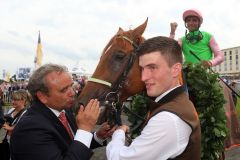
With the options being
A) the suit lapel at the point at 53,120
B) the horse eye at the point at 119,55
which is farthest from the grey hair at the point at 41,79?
the horse eye at the point at 119,55

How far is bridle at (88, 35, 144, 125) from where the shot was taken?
12.0 ft

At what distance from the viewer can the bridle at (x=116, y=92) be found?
12.0 ft

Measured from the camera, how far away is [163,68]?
2.30 meters

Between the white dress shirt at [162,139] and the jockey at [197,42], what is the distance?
3.29 m

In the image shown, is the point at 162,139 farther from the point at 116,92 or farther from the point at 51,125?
the point at 116,92

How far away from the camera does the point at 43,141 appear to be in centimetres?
273

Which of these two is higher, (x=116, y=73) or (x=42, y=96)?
(x=116, y=73)

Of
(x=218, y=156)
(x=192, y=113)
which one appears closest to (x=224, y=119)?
(x=218, y=156)

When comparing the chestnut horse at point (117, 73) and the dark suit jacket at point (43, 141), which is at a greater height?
the chestnut horse at point (117, 73)

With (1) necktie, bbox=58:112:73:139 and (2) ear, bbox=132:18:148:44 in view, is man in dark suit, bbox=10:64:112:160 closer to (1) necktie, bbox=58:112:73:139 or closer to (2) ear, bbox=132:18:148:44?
(1) necktie, bbox=58:112:73:139

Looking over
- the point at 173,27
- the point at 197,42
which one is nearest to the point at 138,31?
the point at 173,27

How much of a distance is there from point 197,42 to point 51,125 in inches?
130

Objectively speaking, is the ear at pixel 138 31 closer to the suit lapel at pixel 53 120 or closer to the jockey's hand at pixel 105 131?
the jockey's hand at pixel 105 131

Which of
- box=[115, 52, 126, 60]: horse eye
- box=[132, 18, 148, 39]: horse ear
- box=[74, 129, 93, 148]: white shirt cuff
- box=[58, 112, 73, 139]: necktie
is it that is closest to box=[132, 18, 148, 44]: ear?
box=[132, 18, 148, 39]: horse ear
